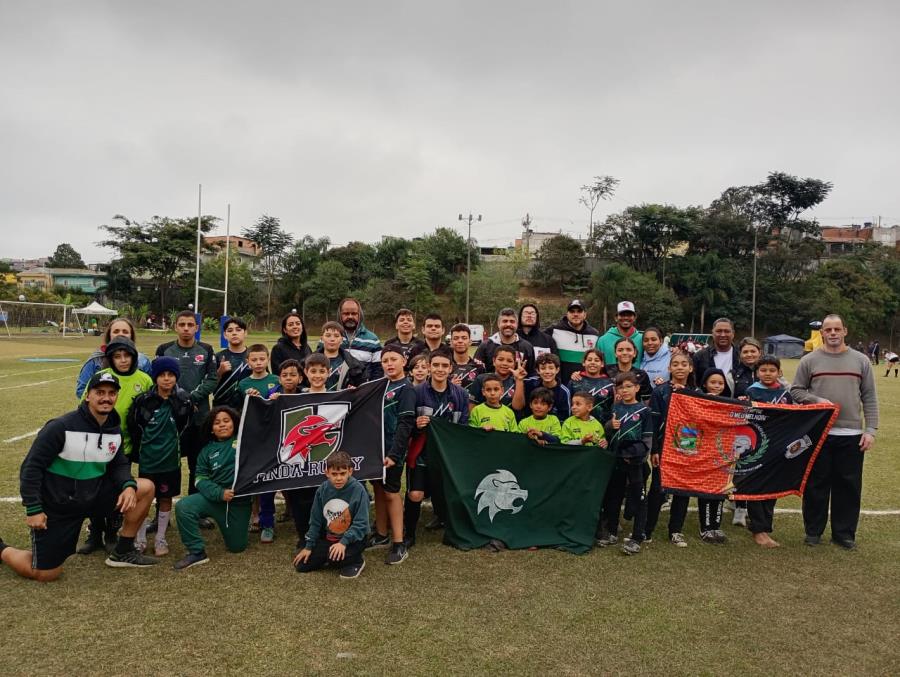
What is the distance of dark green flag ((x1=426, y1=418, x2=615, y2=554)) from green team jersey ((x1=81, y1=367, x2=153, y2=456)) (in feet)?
7.95

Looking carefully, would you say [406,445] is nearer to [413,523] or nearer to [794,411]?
[413,523]

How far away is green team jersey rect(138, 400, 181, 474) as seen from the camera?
188 inches

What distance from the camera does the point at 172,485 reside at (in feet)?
16.0

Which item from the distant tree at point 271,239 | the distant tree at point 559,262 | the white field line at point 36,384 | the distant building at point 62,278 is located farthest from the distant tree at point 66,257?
the white field line at point 36,384

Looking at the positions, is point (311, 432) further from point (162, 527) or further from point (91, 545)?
point (91, 545)

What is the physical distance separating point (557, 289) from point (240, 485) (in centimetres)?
6342

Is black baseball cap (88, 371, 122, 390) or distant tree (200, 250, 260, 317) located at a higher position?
distant tree (200, 250, 260, 317)

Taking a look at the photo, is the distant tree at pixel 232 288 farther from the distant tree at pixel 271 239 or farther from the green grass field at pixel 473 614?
Answer: the green grass field at pixel 473 614

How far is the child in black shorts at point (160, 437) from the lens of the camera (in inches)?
187

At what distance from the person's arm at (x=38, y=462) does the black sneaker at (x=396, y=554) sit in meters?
2.45

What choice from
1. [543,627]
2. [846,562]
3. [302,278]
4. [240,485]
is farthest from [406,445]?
[302,278]

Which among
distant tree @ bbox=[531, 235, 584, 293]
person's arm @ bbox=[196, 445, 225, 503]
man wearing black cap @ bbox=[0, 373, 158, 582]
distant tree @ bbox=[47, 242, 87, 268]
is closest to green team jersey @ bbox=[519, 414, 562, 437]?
person's arm @ bbox=[196, 445, 225, 503]

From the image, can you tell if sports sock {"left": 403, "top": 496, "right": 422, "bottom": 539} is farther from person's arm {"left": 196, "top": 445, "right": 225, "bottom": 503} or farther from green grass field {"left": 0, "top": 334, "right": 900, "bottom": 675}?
person's arm {"left": 196, "top": 445, "right": 225, "bottom": 503}

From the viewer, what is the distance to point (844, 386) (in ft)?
17.7
